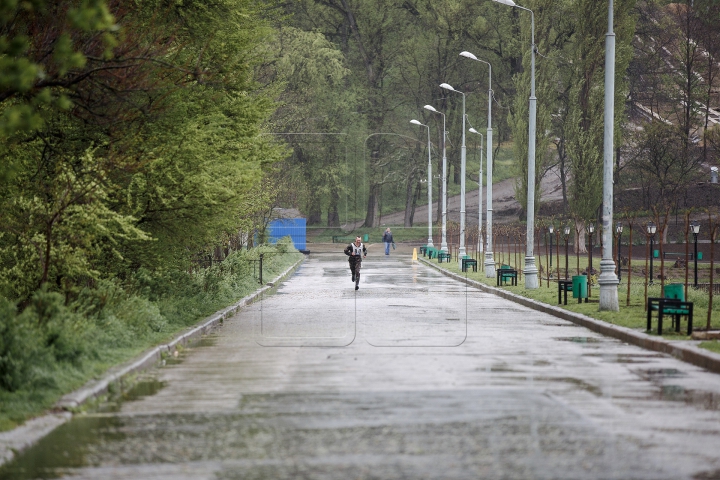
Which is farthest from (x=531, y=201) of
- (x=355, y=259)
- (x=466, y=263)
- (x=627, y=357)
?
(x=627, y=357)

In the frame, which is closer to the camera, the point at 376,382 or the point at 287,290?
the point at 376,382

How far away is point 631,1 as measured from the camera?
69938mm

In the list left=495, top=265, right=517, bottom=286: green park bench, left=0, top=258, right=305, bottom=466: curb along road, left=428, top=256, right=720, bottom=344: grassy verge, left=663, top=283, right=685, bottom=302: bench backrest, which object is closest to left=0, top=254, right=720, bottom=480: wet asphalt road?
left=0, top=258, right=305, bottom=466: curb along road

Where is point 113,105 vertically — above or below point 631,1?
below

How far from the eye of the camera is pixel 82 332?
16062 millimetres

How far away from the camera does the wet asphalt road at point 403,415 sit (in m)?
9.19

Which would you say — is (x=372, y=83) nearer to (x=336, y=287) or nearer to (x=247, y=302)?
(x=336, y=287)

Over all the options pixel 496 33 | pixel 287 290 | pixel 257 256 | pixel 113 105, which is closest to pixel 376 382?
pixel 113 105

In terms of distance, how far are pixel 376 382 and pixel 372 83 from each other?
89.8 m

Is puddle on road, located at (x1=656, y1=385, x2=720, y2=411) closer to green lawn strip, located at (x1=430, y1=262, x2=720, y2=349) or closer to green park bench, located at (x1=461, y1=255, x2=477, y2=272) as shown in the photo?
green lawn strip, located at (x1=430, y1=262, x2=720, y2=349)

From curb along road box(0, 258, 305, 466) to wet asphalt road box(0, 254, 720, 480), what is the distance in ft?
0.53

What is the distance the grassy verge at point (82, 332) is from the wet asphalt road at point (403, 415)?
2.20 feet

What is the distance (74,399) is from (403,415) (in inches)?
137

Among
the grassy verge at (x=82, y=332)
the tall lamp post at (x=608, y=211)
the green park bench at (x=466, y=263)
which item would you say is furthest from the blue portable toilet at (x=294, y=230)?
the tall lamp post at (x=608, y=211)
